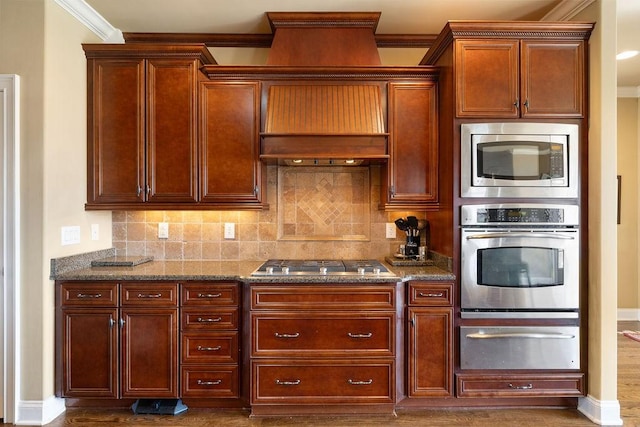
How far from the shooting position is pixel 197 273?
263cm

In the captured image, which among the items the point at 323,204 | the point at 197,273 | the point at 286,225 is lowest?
the point at 197,273

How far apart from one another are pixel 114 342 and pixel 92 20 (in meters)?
2.39

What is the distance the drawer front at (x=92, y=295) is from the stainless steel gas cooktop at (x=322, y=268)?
95cm

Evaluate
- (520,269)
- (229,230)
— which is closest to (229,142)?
(229,230)

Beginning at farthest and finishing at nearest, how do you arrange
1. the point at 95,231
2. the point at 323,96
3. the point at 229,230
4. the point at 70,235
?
the point at 229,230 → the point at 95,231 → the point at 323,96 → the point at 70,235

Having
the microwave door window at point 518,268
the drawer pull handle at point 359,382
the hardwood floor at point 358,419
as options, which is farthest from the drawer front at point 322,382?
the microwave door window at point 518,268

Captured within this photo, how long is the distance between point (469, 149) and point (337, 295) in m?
1.33

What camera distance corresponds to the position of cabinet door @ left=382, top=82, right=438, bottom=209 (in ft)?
9.38

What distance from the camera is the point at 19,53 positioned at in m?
2.47

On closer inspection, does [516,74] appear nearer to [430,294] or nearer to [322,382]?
[430,294]

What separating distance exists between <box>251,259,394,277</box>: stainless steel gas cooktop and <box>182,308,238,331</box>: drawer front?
32cm

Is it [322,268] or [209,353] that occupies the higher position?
[322,268]

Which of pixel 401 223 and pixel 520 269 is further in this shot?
pixel 401 223

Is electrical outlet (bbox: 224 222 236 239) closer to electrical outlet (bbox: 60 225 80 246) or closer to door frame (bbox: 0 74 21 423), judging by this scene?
electrical outlet (bbox: 60 225 80 246)
